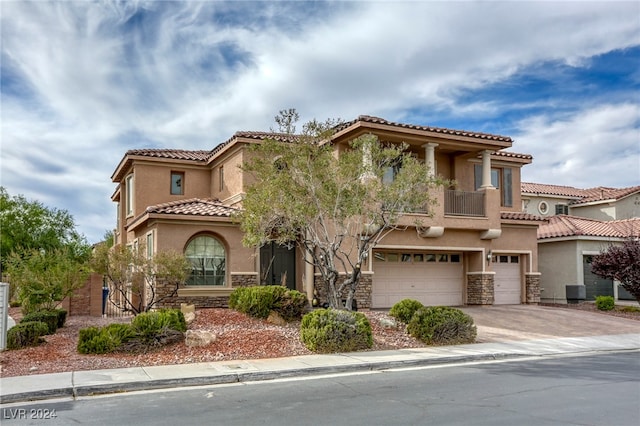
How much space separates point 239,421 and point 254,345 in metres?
6.19

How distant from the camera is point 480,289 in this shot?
2438cm

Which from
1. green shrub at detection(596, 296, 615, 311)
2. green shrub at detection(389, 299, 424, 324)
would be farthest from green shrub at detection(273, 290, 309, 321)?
green shrub at detection(596, 296, 615, 311)

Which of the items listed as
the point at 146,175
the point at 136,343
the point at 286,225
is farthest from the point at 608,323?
the point at 146,175

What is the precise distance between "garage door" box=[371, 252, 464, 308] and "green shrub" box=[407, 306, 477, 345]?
23.2 feet

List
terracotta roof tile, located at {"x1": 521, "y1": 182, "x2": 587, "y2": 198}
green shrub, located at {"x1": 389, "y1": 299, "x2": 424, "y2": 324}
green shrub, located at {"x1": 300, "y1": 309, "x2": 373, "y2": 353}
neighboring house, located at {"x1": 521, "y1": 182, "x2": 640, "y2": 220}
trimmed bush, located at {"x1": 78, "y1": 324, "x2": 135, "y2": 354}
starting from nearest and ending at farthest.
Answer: trimmed bush, located at {"x1": 78, "y1": 324, "x2": 135, "y2": 354} → green shrub, located at {"x1": 300, "y1": 309, "x2": 373, "y2": 353} → green shrub, located at {"x1": 389, "y1": 299, "x2": 424, "y2": 324} → neighboring house, located at {"x1": 521, "y1": 182, "x2": 640, "y2": 220} → terracotta roof tile, located at {"x1": 521, "y1": 182, "x2": 587, "y2": 198}

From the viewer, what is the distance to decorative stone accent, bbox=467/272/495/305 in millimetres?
24344

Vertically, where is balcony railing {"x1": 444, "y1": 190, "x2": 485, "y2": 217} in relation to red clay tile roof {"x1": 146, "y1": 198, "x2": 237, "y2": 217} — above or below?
above

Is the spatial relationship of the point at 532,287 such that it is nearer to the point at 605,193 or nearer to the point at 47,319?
the point at 605,193

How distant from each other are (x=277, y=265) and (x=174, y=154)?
23.1 feet

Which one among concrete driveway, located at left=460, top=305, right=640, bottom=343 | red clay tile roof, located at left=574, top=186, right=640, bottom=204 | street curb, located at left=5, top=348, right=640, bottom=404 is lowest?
street curb, located at left=5, top=348, right=640, bottom=404

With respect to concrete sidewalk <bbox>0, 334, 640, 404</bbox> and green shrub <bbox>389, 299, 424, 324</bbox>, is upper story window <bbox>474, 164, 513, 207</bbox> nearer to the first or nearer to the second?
green shrub <bbox>389, 299, 424, 324</bbox>

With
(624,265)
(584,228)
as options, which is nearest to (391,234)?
(624,265)

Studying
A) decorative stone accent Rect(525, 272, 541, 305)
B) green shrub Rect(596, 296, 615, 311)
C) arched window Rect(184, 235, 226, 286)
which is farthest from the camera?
decorative stone accent Rect(525, 272, 541, 305)

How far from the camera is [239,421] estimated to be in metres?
8.05
